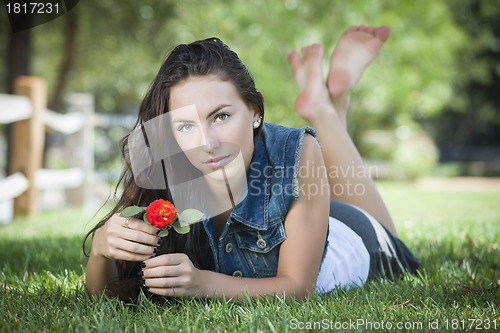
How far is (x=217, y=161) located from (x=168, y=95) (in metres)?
0.35

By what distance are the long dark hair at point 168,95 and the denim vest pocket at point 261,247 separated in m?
0.19

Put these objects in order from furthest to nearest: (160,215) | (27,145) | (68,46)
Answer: (68,46) < (27,145) < (160,215)

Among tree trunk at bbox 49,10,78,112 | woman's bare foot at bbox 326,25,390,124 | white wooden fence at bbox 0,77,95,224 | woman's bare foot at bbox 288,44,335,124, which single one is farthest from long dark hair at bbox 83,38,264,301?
tree trunk at bbox 49,10,78,112

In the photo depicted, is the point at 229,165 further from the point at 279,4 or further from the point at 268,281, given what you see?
the point at 279,4

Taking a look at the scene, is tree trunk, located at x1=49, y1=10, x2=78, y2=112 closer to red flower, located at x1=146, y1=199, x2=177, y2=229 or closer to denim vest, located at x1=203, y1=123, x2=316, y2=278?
denim vest, located at x1=203, y1=123, x2=316, y2=278

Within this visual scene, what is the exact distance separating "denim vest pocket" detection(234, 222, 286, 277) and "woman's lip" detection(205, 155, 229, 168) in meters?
0.31

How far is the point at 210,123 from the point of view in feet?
5.78

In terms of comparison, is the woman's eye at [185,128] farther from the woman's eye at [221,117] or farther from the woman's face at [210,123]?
the woman's eye at [221,117]

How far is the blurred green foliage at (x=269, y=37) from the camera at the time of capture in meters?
9.70

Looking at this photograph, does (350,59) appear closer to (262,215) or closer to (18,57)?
(262,215)

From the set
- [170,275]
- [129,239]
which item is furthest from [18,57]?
[170,275]

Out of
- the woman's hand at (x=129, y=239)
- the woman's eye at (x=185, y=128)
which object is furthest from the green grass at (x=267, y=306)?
A: the woman's eye at (x=185, y=128)

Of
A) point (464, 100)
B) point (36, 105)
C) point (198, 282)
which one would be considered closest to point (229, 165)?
point (198, 282)

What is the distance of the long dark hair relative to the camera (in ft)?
5.99
